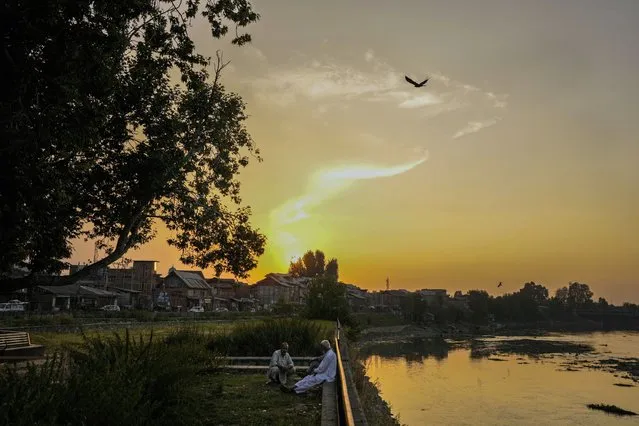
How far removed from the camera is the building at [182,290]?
99.3 m

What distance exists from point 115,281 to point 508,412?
9524cm

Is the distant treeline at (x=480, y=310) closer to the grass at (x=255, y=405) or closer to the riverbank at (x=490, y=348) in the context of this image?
the riverbank at (x=490, y=348)

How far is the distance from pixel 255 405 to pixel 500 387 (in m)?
43.8

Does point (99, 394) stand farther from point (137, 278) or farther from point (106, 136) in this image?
point (137, 278)

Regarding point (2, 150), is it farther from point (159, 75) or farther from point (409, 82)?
point (409, 82)

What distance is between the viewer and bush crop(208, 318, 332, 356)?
2400 centimetres

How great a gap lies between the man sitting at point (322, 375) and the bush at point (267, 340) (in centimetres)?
903

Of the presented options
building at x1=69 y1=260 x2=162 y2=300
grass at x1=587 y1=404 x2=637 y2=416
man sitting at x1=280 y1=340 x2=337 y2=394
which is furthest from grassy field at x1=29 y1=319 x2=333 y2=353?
building at x1=69 y1=260 x2=162 y2=300

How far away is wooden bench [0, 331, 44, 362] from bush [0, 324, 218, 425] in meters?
9.14

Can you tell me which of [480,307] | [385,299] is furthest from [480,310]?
[385,299]

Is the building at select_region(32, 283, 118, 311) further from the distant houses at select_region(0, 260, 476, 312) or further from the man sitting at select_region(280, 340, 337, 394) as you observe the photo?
the man sitting at select_region(280, 340, 337, 394)

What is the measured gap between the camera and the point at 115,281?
109 m

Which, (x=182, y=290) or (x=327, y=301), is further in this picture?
(x=182, y=290)

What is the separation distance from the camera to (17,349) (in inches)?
754
